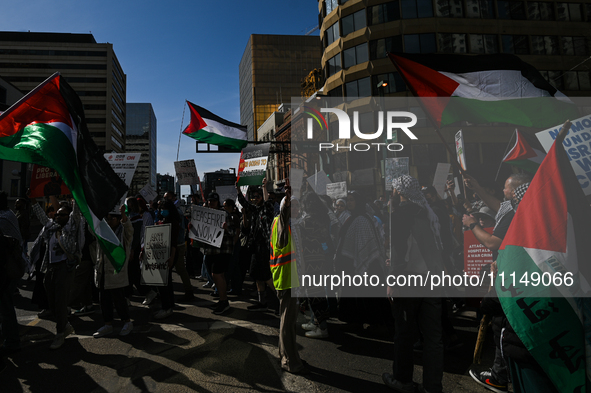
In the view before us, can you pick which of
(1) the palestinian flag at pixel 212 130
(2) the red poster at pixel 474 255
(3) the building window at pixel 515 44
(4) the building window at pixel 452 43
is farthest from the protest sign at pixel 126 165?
(3) the building window at pixel 515 44

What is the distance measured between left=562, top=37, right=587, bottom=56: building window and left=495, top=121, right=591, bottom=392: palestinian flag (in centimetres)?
3585

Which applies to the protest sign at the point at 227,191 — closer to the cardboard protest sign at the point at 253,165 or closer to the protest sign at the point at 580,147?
the cardboard protest sign at the point at 253,165

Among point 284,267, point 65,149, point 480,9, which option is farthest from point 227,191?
point 480,9

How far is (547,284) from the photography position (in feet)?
6.17

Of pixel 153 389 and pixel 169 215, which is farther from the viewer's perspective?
pixel 169 215

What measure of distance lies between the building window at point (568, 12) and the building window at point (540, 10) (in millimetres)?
559

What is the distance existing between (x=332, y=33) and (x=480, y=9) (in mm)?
12356

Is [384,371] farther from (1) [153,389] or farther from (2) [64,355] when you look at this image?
(2) [64,355]

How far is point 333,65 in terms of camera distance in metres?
32.1

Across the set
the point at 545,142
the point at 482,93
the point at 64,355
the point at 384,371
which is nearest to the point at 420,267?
the point at 384,371

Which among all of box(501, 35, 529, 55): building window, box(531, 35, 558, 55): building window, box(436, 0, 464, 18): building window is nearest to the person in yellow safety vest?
box(436, 0, 464, 18): building window

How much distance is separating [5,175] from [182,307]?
44.6 meters

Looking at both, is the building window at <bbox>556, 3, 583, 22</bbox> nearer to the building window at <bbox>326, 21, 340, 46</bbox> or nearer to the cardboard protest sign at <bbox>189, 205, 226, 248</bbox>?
the building window at <bbox>326, 21, 340, 46</bbox>

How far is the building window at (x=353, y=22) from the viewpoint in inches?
1163
